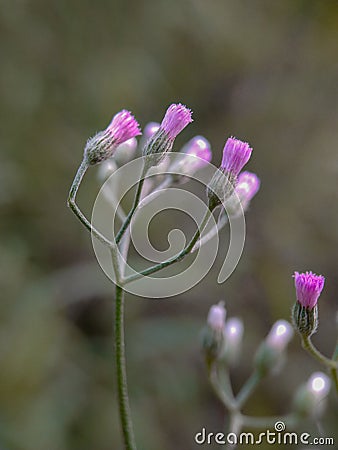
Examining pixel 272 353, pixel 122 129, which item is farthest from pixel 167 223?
pixel 122 129

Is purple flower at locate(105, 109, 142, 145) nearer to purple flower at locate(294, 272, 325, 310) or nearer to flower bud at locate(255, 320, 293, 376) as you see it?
purple flower at locate(294, 272, 325, 310)

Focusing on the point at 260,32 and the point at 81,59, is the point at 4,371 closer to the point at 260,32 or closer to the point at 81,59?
the point at 81,59

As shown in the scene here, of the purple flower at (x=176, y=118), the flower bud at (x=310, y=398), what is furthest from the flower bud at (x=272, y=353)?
the purple flower at (x=176, y=118)

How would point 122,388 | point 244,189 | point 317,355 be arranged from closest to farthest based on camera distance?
point 122,388 < point 317,355 < point 244,189

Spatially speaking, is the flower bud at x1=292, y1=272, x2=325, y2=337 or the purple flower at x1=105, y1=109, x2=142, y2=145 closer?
the flower bud at x1=292, y1=272, x2=325, y2=337

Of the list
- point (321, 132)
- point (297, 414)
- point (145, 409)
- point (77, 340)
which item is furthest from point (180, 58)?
point (297, 414)

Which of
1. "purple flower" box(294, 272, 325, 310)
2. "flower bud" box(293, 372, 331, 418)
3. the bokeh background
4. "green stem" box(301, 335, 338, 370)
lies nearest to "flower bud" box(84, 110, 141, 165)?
"purple flower" box(294, 272, 325, 310)

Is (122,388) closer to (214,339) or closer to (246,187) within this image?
(214,339)
